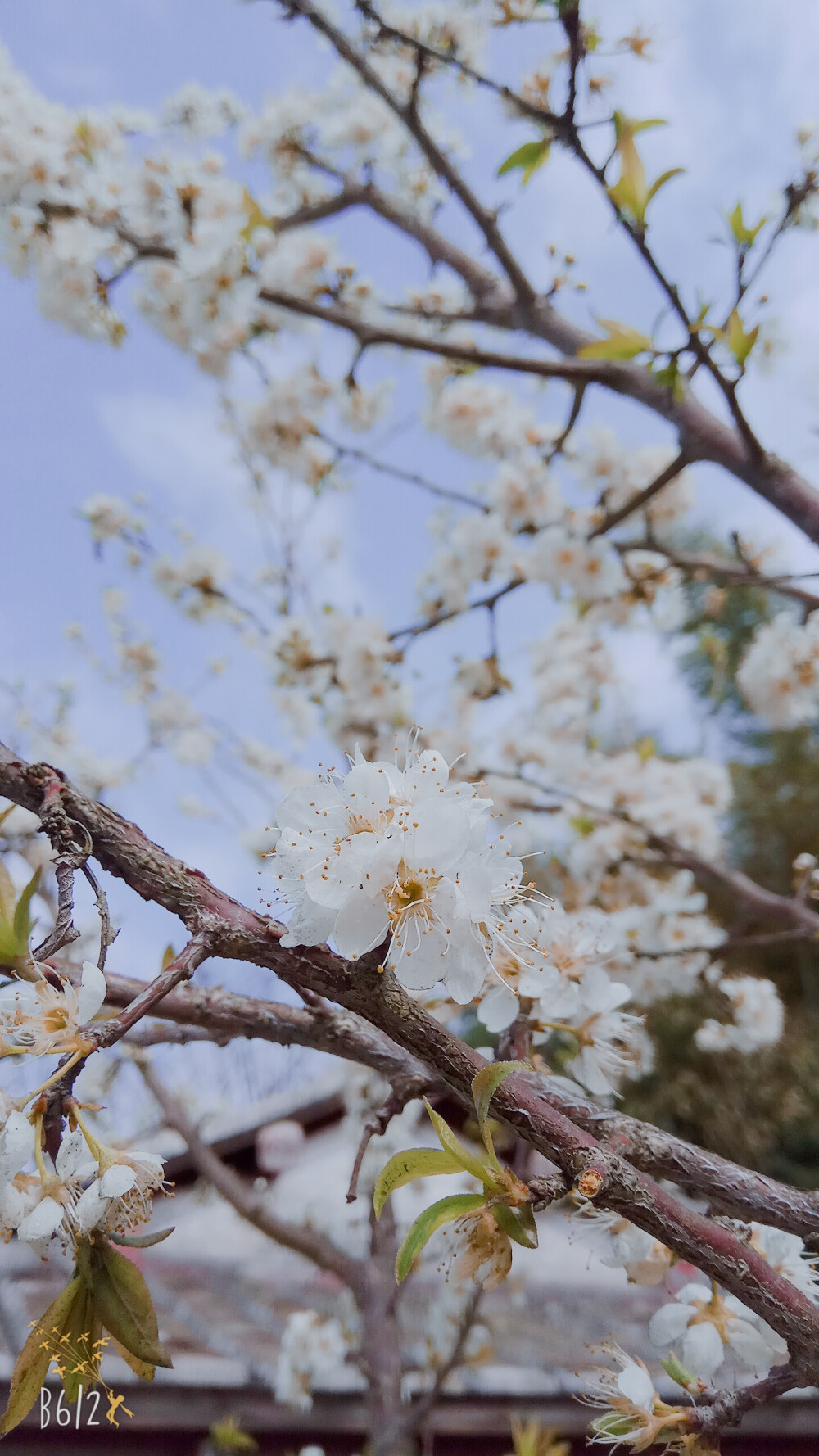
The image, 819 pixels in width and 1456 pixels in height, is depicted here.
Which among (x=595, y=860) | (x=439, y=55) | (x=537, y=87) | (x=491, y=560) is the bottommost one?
(x=595, y=860)

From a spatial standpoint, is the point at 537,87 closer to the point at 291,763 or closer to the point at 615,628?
the point at 615,628

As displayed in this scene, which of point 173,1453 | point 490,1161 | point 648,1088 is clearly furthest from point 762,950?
point 490,1161

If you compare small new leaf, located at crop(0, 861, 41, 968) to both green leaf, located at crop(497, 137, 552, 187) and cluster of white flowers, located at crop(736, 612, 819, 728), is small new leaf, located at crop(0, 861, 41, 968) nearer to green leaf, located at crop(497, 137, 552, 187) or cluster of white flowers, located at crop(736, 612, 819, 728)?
green leaf, located at crop(497, 137, 552, 187)

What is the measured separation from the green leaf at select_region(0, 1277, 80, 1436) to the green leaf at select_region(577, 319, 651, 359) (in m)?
1.37

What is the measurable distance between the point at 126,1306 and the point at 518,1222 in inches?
7.6

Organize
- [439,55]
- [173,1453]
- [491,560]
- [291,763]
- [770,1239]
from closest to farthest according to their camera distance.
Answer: [770,1239]
[439,55]
[173,1453]
[491,560]
[291,763]

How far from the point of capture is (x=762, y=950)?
7.25 m

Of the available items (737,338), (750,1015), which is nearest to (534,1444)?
(737,338)

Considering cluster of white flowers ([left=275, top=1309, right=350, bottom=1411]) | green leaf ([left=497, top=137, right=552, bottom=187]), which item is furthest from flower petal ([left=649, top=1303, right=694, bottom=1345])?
cluster of white flowers ([left=275, top=1309, right=350, bottom=1411])

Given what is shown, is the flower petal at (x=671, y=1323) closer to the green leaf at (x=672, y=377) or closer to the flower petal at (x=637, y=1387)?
the flower petal at (x=637, y=1387)

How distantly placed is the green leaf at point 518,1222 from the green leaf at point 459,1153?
0.02m

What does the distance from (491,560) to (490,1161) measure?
1.97 m

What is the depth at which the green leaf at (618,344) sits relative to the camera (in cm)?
137

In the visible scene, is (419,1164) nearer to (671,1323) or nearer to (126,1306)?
(126,1306)
